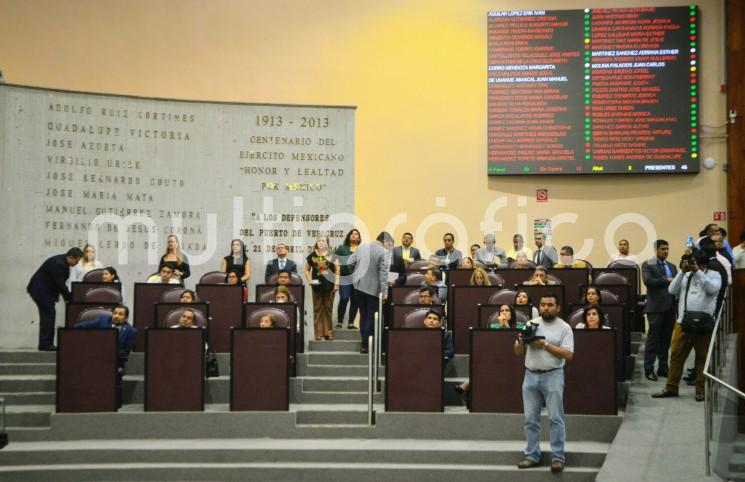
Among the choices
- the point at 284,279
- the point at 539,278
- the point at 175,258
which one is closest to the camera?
the point at 539,278

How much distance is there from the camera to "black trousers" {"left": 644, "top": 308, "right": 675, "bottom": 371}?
9.21m

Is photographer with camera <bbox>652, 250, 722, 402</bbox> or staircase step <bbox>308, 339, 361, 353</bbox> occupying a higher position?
photographer with camera <bbox>652, 250, 722, 402</bbox>

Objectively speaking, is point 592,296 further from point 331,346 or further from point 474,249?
point 474,249

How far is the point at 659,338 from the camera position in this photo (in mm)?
9359

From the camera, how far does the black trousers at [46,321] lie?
33.1 feet

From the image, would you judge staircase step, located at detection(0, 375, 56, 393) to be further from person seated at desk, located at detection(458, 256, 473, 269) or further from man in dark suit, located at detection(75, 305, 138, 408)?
person seated at desk, located at detection(458, 256, 473, 269)

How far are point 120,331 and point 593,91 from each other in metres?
7.59

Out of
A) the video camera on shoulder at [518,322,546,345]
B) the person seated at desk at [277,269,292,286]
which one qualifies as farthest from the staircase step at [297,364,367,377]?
the video camera on shoulder at [518,322,546,345]

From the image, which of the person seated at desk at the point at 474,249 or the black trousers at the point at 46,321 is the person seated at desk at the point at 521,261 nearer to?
the person seated at desk at the point at 474,249

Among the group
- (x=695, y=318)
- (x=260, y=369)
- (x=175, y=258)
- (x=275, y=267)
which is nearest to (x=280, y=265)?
(x=275, y=267)

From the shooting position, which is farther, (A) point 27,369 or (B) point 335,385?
(A) point 27,369

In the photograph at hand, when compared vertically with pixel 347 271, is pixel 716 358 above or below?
below

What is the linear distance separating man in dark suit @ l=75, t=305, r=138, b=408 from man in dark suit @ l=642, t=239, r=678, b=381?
483cm

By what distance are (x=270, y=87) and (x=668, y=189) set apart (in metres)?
5.71
